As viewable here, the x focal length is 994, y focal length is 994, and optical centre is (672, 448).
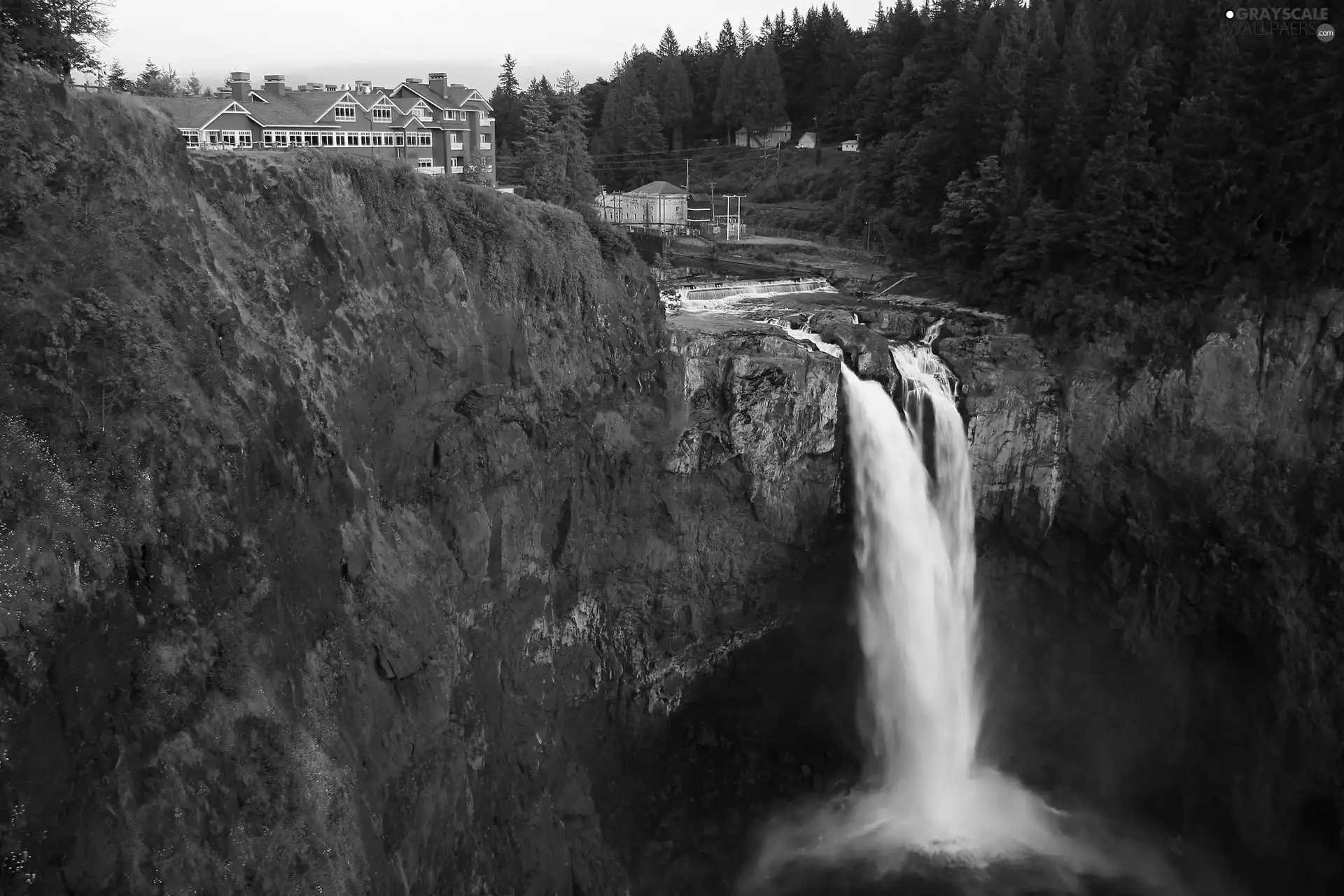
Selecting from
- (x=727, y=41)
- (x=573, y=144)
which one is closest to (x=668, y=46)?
(x=727, y=41)

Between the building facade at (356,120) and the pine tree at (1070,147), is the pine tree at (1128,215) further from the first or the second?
the building facade at (356,120)

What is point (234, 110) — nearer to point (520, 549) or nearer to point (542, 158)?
point (542, 158)

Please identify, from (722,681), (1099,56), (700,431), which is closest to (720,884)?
(722,681)

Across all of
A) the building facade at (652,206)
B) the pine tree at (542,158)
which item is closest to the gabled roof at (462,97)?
the pine tree at (542,158)

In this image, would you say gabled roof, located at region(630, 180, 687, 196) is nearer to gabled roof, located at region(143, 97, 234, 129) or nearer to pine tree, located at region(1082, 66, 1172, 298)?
gabled roof, located at region(143, 97, 234, 129)

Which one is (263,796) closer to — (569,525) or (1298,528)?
(569,525)

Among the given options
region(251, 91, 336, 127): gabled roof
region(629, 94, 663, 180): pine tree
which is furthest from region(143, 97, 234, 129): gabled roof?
region(629, 94, 663, 180): pine tree

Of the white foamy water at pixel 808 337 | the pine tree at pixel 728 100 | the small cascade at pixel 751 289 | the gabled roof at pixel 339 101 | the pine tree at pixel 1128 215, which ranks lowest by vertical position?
the white foamy water at pixel 808 337
